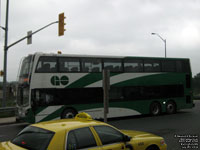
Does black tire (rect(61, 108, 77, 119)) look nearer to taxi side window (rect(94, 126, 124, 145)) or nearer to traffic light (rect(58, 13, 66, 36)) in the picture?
traffic light (rect(58, 13, 66, 36))

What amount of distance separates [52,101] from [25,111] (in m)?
1.47

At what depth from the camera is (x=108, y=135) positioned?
530 centimetres

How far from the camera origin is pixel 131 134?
6246 millimetres

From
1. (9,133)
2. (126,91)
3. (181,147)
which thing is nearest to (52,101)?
(9,133)

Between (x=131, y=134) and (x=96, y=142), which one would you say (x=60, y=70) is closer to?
(x=131, y=134)

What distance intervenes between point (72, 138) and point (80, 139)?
177mm

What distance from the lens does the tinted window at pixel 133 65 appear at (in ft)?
54.1

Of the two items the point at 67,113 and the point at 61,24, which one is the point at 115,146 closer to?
the point at 67,113

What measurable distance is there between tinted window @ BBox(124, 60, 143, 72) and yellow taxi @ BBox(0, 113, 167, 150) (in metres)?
10.9

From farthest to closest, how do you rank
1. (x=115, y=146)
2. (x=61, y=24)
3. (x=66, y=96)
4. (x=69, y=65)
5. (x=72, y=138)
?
(x=61, y=24), (x=69, y=65), (x=66, y=96), (x=115, y=146), (x=72, y=138)

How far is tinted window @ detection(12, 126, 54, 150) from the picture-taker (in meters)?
4.52

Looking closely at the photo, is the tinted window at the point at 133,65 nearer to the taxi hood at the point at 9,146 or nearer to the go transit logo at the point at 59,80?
the go transit logo at the point at 59,80

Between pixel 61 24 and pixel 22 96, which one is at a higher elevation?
pixel 61 24

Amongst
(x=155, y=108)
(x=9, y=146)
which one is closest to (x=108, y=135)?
(x=9, y=146)
